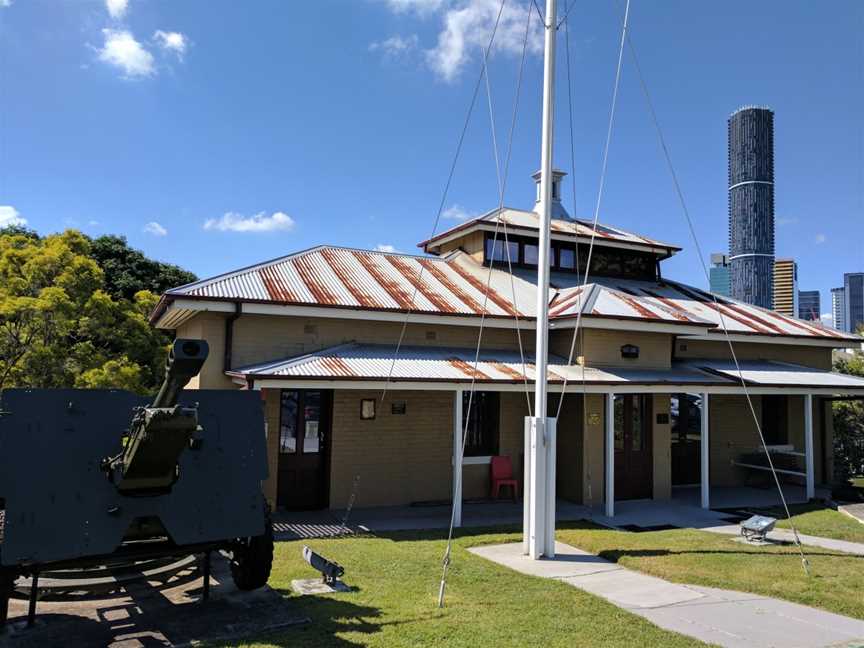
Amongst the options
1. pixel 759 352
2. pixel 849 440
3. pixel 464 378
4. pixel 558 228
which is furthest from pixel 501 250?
pixel 849 440

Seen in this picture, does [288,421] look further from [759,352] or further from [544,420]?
[759,352]

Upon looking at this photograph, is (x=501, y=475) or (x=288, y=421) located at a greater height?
(x=288, y=421)

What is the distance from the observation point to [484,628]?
600 centimetres

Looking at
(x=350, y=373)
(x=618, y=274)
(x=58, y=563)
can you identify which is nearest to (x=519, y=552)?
(x=350, y=373)

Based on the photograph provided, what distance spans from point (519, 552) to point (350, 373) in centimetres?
411

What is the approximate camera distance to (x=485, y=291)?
A: 15.6m

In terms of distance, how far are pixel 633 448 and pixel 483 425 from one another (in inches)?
136

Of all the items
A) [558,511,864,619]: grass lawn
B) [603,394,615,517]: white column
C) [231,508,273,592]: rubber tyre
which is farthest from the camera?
[603,394,615,517]: white column

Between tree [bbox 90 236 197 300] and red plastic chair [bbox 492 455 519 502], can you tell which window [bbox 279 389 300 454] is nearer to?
red plastic chair [bbox 492 455 519 502]

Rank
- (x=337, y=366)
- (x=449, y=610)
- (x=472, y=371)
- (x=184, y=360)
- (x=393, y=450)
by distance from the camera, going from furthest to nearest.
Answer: (x=393, y=450), (x=472, y=371), (x=337, y=366), (x=449, y=610), (x=184, y=360)

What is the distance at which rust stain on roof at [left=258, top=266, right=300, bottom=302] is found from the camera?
12320 millimetres

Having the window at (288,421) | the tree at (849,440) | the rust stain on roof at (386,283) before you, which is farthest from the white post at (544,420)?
the tree at (849,440)

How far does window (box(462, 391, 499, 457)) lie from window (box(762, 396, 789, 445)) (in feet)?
28.7

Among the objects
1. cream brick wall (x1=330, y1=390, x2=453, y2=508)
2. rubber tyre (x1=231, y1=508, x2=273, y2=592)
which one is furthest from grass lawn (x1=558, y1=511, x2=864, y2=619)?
rubber tyre (x1=231, y1=508, x2=273, y2=592)
